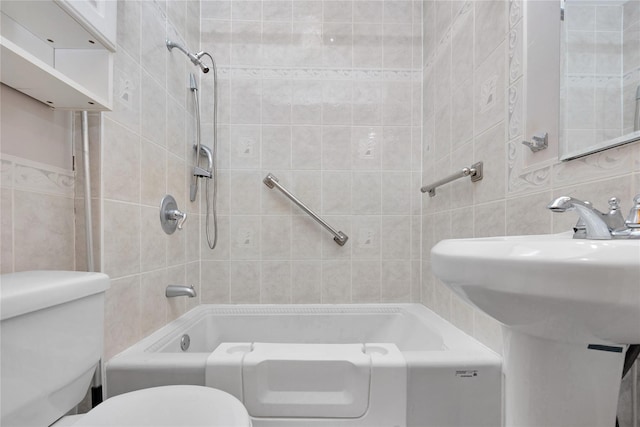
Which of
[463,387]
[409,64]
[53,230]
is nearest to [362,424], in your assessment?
[463,387]

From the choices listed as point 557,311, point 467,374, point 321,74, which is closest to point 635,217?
point 557,311

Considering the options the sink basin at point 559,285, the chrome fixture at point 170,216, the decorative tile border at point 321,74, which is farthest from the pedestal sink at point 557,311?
the decorative tile border at point 321,74

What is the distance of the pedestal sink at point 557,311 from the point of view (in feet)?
1.22

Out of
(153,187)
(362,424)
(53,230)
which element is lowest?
(362,424)

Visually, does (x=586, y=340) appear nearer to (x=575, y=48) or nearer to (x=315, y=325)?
(x=575, y=48)

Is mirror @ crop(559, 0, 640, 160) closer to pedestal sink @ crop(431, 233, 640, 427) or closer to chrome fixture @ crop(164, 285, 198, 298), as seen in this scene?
pedestal sink @ crop(431, 233, 640, 427)

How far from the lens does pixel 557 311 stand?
Result: 41 centimetres

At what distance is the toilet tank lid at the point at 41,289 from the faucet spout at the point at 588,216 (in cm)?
95

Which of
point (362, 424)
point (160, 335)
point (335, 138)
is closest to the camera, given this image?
point (362, 424)

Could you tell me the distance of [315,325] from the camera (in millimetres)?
1708

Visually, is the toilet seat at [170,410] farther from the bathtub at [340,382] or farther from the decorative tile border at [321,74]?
the decorative tile border at [321,74]

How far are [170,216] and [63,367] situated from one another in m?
0.81

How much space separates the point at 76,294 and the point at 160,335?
64cm

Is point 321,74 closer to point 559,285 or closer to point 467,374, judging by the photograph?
point 467,374
